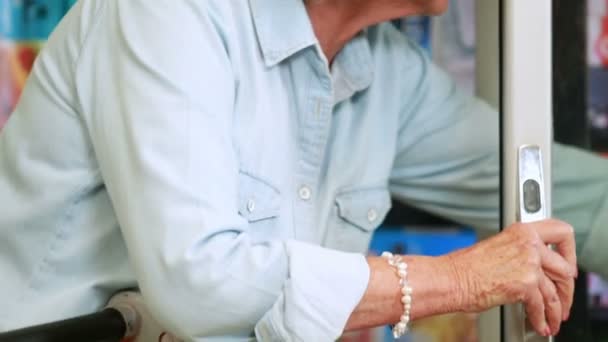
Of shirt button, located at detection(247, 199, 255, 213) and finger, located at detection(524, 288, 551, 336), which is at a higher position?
shirt button, located at detection(247, 199, 255, 213)

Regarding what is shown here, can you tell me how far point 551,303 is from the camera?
3.01 feet

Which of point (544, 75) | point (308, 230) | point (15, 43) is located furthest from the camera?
point (15, 43)

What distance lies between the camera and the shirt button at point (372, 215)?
1126 mm

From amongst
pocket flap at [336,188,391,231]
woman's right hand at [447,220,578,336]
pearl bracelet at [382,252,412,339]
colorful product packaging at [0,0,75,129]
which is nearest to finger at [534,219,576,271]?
woman's right hand at [447,220,578,336]

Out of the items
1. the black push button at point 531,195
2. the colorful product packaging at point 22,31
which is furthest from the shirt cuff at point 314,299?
the colorful product packaging at point 22,31

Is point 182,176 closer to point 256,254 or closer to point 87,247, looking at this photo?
point 256,254

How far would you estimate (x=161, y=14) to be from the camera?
88 cm

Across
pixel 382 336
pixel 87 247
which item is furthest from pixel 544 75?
pixel 382 336

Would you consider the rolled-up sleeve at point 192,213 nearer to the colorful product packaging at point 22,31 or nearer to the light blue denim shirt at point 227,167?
the light blue denim shirt at point 227,167

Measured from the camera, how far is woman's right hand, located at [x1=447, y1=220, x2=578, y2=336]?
875 millimetres

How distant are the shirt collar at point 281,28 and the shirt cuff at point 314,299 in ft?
0.80

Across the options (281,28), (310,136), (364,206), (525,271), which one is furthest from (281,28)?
(525,271)

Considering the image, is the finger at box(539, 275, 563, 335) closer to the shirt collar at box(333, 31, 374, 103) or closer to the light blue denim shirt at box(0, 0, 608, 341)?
the light blue denim shirt at box(0, 0, 608, 341)

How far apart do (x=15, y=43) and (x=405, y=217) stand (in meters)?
0.66
